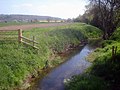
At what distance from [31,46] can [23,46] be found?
100 centimetres

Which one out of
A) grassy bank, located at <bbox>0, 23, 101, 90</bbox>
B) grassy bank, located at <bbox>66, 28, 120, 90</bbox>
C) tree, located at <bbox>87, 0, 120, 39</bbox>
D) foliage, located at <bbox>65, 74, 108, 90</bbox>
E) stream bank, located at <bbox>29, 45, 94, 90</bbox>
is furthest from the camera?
tree, located at <bbox>87, 0, 120, 39</bbox>

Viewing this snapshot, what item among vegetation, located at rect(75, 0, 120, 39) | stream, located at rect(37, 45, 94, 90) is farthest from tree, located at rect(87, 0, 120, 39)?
stream, located at rect(37, 45, 94, 90)

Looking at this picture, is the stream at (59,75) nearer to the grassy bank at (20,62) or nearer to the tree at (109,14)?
the grassy bank at (20,62)

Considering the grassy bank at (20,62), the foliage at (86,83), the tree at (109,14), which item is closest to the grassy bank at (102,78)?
the foliage at (86,83)

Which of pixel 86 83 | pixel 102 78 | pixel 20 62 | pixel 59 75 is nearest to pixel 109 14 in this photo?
pixel 59 75

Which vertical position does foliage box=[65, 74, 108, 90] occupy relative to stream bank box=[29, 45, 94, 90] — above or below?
above

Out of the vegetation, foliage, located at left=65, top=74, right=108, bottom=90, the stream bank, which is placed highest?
the vegetation

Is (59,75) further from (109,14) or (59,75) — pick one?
(109,14)

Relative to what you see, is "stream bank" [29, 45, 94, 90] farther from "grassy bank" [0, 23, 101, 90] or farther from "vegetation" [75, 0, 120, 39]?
"vegetation" [75, 0, 120, 39]

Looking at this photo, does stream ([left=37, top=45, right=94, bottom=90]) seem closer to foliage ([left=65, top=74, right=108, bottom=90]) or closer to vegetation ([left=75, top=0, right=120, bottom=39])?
foliage ([left=65, top=74, right=108, bottom=90])

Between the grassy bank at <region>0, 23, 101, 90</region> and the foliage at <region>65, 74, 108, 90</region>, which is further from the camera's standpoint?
the grassy bank at <region>0, 23, 101, 90</region>

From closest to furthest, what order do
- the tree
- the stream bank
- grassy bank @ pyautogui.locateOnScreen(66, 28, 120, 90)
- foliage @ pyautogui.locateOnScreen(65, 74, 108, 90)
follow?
foliage @ pyautogui.locateOnScreen(65, 74, 108, 90) → grassy bank @ pyautogui.locateOnScreen(66, 28, 120, 90) → the stream bank → the tree

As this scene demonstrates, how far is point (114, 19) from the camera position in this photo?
42.3 meters

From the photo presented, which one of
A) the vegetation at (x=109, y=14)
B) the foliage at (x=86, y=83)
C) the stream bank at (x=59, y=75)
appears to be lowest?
the stream bank at (x=59, y=75)
